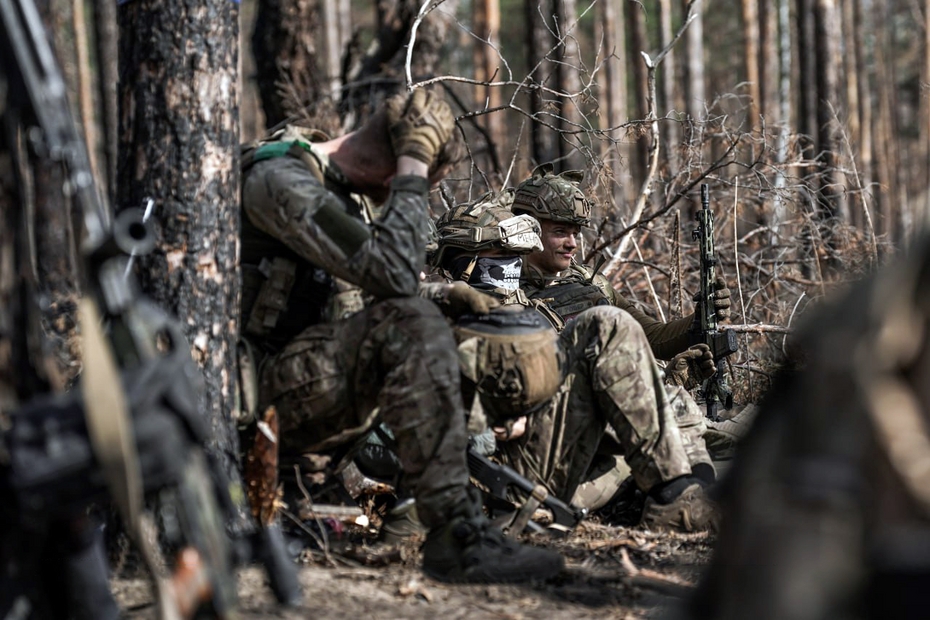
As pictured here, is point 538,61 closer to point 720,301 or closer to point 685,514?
point 720,301

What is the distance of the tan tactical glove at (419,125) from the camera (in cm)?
394

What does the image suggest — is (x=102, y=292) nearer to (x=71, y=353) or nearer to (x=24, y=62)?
(x=24, y=62)

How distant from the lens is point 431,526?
12.4 feet

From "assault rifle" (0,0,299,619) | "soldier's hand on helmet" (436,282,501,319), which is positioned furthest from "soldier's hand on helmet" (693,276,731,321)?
"assault rifle" (0,0,299,619)

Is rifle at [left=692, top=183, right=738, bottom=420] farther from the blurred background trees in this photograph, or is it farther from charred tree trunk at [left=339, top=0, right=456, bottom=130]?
charred tree trunk at [left=339, top=0, right=456, bottom=130]

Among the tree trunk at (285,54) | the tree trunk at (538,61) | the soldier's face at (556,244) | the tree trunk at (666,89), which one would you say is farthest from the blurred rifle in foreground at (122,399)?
the tree trunk at (666,89)

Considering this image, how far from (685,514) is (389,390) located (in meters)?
1.57

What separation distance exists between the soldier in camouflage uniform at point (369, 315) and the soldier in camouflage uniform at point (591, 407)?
907mm

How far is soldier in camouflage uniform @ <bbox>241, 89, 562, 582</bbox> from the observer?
3773 mm

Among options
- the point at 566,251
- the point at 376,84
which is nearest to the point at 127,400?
the point at 566,251

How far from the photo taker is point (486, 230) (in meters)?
5.28

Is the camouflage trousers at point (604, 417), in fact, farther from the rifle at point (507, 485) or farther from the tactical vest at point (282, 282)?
the tactical vest at point (282, 282)

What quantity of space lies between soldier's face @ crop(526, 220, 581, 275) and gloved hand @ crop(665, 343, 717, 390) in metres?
0.79

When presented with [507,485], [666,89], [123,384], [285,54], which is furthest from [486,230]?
[666,89]
